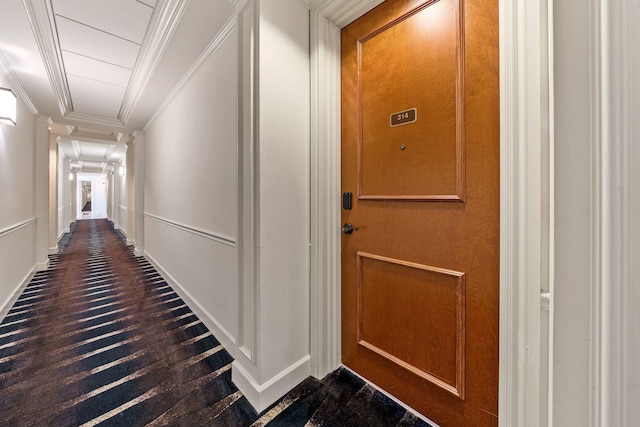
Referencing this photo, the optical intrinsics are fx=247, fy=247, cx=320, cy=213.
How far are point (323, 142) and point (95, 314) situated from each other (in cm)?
275

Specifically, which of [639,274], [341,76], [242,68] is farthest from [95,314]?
[639,274]

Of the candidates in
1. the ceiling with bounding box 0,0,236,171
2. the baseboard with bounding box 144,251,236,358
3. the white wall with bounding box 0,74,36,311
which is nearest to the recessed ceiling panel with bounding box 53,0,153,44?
the ceiling with bounding box 0,0,236,171

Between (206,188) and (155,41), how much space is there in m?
1.31

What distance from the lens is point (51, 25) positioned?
6.30 feet

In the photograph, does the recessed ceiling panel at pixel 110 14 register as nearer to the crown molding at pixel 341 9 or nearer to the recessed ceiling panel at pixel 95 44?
the recessed ceiling panel at pixel 95 44

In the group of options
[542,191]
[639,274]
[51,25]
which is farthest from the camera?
[51,25]

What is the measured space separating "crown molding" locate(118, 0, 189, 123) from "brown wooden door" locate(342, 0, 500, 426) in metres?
1.28

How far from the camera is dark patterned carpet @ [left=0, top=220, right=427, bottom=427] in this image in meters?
1.28

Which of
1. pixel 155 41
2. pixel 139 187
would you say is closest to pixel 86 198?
pixel 139 187

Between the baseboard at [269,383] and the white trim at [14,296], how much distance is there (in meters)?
A: 2.55

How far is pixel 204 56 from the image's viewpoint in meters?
2.18

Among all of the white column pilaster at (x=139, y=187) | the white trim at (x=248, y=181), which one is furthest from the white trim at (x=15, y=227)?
the white trim at (x=248, y=181)

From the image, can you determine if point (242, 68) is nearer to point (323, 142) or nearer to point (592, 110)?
point (323, 142)

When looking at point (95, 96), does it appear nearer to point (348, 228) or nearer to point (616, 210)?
point (348, 228)
